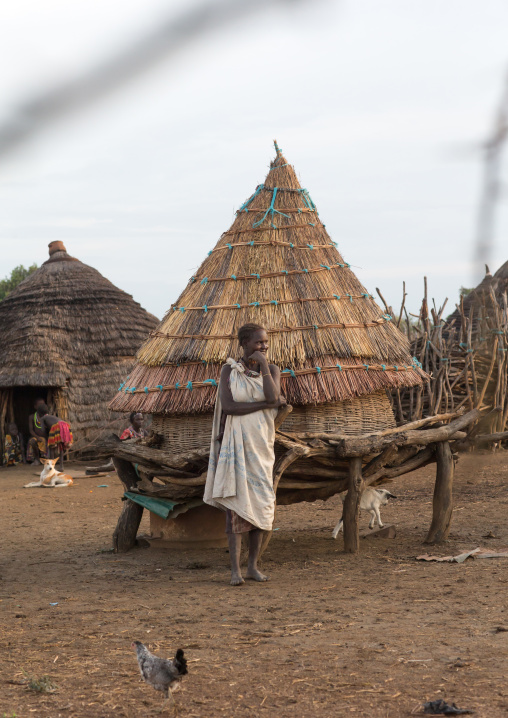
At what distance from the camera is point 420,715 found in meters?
2.91

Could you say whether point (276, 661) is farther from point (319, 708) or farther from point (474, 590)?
point (474, 590)

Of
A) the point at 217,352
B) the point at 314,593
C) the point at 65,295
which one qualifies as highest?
the point at 65,295

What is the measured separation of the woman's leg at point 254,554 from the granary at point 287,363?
1.41 feet

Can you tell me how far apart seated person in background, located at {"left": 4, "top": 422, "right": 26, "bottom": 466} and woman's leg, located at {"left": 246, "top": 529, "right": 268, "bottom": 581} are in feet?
38.6

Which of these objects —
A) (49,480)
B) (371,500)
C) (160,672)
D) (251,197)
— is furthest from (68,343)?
(160,672)

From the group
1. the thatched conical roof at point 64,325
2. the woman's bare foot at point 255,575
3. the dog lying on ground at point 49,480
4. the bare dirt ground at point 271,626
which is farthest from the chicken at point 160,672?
the thatched conical roof at point 64,325

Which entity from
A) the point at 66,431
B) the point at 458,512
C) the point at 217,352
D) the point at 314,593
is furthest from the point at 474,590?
the point at 66,431

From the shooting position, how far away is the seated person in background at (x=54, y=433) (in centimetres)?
1418

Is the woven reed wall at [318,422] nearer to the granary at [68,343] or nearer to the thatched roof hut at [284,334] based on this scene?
the thatched roof hut at [284,334]

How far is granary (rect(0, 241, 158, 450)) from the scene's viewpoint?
52.0 ft

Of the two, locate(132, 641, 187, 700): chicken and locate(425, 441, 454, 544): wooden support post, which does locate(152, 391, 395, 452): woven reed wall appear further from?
locate(132, 641, 187, 700): chicken

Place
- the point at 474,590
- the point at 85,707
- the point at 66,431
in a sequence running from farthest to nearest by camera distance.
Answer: the point at 66,431
the point at 474,590
the point at 85,707

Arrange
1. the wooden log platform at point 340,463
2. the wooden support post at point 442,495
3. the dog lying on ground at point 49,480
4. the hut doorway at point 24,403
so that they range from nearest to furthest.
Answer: the wooden log platform at point 340,463, the wooden support post at point 442,495, the dog lying on ground at point 49,480, the hut doorway at point 24,403

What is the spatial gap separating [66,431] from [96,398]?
187 centimetres
